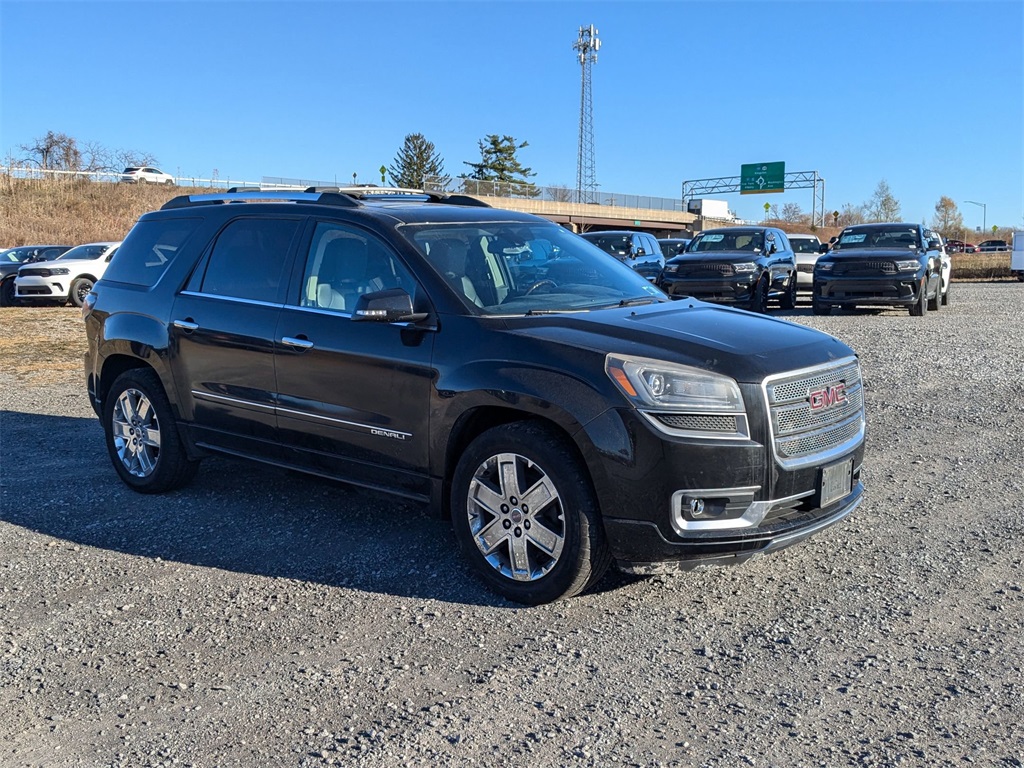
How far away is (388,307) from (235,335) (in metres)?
1.39

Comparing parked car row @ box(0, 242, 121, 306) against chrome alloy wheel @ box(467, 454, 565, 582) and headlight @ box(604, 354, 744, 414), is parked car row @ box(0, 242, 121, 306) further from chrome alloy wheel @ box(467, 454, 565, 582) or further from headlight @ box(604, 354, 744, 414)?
headlight @ box(604, 354, 744, 414)

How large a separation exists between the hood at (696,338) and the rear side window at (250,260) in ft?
5.52

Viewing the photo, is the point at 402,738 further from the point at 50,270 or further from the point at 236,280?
the point at 50,270

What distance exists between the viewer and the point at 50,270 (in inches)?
877

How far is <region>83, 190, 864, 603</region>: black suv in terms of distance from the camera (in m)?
4.19

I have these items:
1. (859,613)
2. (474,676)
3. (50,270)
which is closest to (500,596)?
(474,676)

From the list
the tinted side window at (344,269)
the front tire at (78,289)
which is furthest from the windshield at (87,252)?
the tinted side window at (344,269)

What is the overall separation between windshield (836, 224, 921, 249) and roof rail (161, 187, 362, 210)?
16.2 metres

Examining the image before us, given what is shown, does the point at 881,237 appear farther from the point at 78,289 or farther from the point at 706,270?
the point at 78,289

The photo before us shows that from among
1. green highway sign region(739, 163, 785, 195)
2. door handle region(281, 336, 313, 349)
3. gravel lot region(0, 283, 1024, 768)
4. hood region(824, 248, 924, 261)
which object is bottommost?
gravel lot region(0, 283, 1024, 768)

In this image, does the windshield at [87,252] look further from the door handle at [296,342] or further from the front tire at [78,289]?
the door handle at [296,342]

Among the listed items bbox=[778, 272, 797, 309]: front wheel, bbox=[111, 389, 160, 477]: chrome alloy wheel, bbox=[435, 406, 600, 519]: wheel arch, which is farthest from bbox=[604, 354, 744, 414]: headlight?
bbox=[778, 272, 797, 309]: front wheel

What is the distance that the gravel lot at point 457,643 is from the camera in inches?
129

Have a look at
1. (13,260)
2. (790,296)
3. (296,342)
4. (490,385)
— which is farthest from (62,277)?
(490,385)
